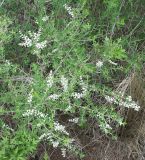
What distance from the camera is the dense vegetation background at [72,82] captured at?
112 inches

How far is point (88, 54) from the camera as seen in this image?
129 inches

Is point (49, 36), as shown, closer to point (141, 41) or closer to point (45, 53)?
point (45, 53)

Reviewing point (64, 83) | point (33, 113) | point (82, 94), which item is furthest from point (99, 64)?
point (33, 113)

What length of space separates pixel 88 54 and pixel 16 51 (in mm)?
604

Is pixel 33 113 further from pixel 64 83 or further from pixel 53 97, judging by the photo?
Answer: pixel 64 83

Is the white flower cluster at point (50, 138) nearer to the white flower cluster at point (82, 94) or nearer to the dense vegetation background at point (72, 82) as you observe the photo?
the dense vegetation background at point (72, 82)

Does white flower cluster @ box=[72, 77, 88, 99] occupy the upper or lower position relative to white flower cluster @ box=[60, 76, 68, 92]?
lower

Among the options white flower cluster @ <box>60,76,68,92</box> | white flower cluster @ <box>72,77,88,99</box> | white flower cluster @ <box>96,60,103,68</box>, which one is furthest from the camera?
white flower cluster @ <box>96,60,103,68</box>

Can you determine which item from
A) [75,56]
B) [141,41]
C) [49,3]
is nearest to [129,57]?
[141,41]

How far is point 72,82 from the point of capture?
9.21 ft

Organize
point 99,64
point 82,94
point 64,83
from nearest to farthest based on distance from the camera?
point 64,83, point 82,94, point 99,64

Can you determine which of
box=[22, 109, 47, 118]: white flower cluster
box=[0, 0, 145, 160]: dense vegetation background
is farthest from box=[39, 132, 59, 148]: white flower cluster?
box=[22, 109, 47, 118]: white flower cluster

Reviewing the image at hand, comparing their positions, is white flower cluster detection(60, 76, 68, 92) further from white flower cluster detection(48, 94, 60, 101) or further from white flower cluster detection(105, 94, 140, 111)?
white flower cluster detection(105, 94, 140, 111)

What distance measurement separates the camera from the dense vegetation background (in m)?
2.85
